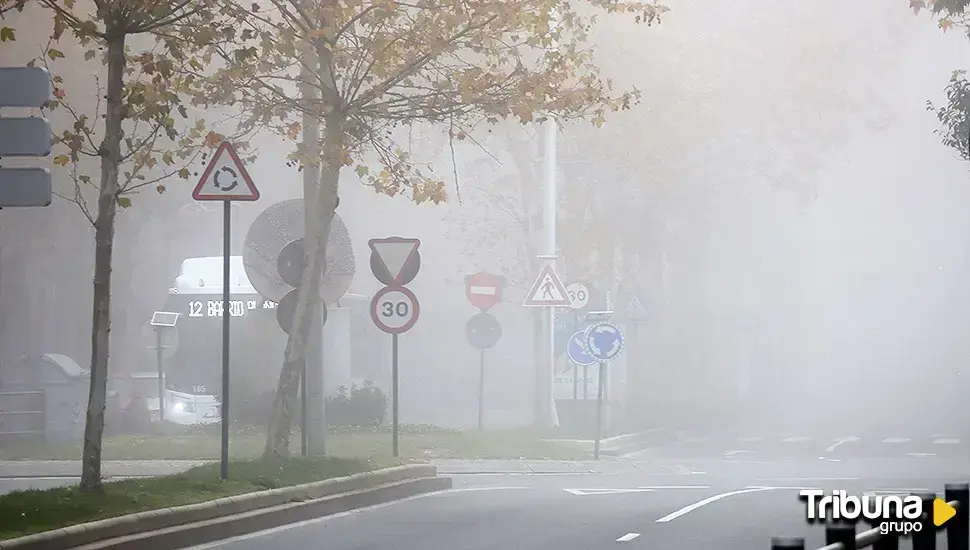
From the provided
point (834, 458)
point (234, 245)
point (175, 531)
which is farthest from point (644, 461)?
point (234, 245)

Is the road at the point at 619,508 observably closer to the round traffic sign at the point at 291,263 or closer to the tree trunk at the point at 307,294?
the tree trunk at the point at 307,294

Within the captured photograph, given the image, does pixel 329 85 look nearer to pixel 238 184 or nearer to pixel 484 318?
pixel 238 184

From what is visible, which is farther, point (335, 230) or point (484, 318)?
point (484, 318)

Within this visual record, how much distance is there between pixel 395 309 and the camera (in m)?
22.3

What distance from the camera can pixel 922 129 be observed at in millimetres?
68438

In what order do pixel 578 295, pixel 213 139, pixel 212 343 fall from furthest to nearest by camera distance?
pixel 212 343 < pixel 578 295 < pixel 213 139

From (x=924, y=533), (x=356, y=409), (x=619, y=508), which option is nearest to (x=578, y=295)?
(x=356, y=409)

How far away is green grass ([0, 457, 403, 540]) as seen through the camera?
13695 millimetres

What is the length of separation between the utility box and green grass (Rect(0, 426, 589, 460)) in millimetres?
969

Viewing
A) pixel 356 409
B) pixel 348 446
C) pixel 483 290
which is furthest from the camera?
pixel 483 290

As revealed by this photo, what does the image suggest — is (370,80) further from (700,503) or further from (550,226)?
(550,226)

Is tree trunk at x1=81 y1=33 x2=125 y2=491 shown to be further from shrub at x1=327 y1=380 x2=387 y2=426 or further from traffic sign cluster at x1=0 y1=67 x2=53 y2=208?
shrub at x1=327 y1=380 x2=387 y2=426

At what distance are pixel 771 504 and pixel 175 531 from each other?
754cm

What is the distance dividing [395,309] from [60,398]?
35.7 feet
